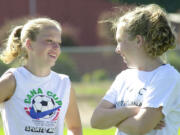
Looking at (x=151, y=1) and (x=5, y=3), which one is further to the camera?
(x=5, y=3)

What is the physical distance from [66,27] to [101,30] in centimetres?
199

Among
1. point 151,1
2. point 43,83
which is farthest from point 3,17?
point 43,83

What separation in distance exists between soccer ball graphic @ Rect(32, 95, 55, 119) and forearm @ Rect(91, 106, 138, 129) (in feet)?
3.12

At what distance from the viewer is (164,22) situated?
3.76 metres

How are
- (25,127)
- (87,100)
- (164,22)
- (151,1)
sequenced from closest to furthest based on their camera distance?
(164,22), (25,127), (151,1), (87,100)

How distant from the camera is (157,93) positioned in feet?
12.0

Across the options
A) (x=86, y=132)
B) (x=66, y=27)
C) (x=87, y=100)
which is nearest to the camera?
(x=86, y=132)

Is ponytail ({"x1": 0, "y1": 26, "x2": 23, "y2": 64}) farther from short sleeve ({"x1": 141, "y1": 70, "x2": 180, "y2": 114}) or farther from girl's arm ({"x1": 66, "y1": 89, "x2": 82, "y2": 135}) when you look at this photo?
short sleeve ({"x1": 141, "y1": 70, "x2": 180, "y2": 114})

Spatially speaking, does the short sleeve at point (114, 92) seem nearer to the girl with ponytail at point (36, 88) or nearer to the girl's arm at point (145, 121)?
the girl's arm at point (145, 121)

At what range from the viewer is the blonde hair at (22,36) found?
15.8 ft

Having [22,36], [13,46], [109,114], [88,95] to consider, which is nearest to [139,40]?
[109,114]

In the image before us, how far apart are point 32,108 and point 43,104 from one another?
0.10 meters

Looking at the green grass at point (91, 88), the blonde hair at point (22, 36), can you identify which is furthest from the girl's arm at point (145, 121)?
the green grass at point (91, 88)

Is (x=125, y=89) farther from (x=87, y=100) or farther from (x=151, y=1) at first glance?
(x=87, y=100)
